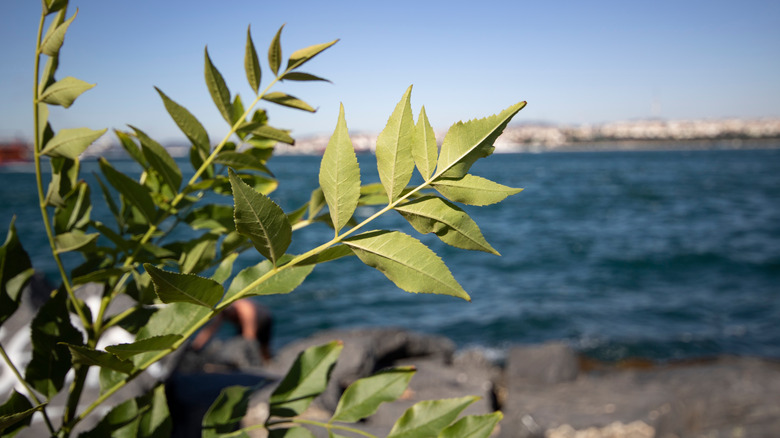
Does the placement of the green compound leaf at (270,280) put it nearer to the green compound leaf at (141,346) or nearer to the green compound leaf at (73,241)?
the green compound leaf at (141,346)

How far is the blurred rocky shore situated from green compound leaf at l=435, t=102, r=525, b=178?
1950 mm

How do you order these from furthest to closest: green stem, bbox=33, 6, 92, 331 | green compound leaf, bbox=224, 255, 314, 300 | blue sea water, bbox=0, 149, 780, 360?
blue sea water, bbox=0, 149, 780, 360 < green stem, bbox=33, 6, 92, 331 < green compound leaf, bbox=224, 255, 314, 300

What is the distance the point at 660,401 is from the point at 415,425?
14.6 ft

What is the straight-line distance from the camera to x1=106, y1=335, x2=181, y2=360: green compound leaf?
0.44 m

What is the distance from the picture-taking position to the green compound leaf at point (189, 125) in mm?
639

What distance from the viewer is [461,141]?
430 millimetres

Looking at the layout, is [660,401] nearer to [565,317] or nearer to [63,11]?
[63,11]

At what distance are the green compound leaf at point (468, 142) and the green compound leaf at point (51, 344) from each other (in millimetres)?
458

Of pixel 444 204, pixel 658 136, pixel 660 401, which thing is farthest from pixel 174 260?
pixel 658 136

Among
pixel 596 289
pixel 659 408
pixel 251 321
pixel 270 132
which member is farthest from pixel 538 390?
pixel 596 289

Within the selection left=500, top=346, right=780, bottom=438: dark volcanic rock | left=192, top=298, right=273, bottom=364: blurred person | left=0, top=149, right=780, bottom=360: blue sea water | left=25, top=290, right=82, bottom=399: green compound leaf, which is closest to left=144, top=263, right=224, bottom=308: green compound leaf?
left=25, top=290, right=82, bottom=399: green compound leaf

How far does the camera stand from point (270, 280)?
0.53 metres

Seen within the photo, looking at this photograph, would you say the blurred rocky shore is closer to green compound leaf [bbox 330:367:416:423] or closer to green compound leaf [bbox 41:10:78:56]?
green compound leaf [bbox 330:367:416:423]

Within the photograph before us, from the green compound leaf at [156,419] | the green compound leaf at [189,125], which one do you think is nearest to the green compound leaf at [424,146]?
the green compound leaf at [189,125]
